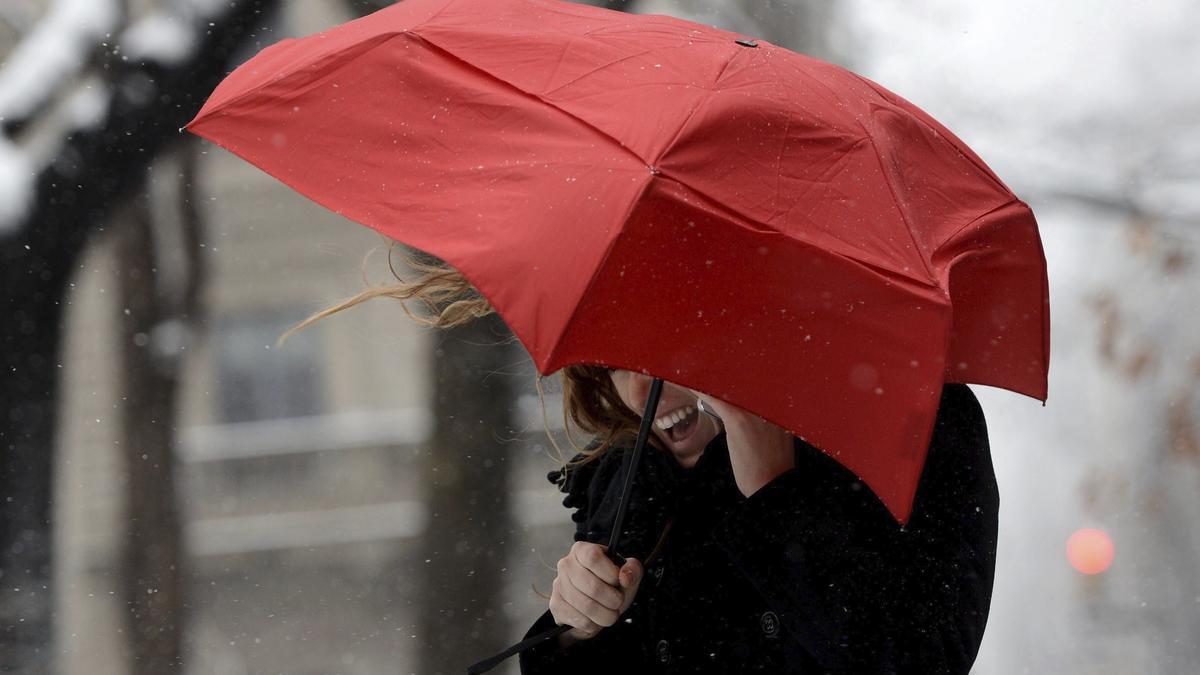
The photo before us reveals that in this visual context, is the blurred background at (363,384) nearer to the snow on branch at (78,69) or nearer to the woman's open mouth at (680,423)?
the snow on branch at (78,69)

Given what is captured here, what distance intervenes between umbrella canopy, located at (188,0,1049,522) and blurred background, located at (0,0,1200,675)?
2.51 m

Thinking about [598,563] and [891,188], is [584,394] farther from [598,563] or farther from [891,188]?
[891,188]

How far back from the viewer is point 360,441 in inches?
201

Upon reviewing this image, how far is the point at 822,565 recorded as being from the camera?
1.66 m

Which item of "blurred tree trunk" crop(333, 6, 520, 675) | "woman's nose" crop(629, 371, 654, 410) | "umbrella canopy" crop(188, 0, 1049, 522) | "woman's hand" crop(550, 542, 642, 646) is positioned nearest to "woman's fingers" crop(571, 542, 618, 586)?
"woman's hand" crop(550, 542, 642, 646)

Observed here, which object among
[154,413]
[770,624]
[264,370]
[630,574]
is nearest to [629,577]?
[630,574]

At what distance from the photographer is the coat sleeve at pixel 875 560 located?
1.63 metres

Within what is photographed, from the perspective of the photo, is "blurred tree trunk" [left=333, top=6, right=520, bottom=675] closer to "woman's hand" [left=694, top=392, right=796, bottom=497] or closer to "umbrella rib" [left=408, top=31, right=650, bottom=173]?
"woman's hand" [left=694, top=392, right=796, bottom=497]

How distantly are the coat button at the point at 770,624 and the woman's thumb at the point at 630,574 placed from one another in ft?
0.64

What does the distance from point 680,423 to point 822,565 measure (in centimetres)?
44

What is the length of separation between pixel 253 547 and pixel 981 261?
370cm

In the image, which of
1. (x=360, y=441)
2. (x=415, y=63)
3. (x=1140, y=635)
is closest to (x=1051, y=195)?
(x=1140, y=635)

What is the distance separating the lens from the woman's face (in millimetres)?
1948

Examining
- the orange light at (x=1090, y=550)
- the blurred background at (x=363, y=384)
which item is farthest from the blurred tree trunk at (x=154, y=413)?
the orange light at (x=1090, y=550)
